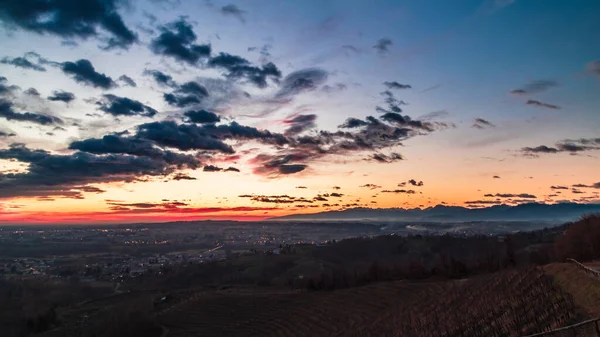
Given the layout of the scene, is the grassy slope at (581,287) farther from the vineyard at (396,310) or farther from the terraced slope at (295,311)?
the terraced slope at (295,311)

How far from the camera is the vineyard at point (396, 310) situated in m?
32.0

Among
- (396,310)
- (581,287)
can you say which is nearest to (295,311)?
(396,310)

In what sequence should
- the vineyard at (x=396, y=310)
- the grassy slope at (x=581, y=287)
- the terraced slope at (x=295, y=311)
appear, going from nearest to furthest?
1. the grassy slope at (x=581, y=287)
2. the vineyard at (x=396, y=310)
3. the terraced slope at (x=295, y=311)

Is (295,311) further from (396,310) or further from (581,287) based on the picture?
(581,287)

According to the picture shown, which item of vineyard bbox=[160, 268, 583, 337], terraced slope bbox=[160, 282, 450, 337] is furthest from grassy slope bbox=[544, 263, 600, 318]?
terraced slope bbox=[160, 282, 450, 337]

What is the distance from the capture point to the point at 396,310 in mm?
69500

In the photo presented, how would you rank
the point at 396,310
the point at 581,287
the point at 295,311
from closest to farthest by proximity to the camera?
the point at 581,287, the point at 396,310, the point at 295,311

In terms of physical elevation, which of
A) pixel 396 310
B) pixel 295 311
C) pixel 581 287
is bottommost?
pixel 295 311

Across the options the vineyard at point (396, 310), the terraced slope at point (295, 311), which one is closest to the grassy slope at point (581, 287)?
the vineyard at point (396, 310)

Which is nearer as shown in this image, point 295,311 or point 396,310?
point 396,310

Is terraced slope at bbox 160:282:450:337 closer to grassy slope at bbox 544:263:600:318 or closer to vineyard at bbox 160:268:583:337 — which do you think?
vineyard at bbox 160:268:583:337

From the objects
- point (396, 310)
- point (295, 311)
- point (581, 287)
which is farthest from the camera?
point (295, 311)

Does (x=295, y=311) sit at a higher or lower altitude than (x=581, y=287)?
lower

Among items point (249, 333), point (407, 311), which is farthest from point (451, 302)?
point (249, 333)
